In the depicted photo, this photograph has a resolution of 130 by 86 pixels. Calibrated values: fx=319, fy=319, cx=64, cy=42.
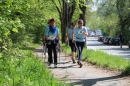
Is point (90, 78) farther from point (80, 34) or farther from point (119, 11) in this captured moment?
point (119, 11)

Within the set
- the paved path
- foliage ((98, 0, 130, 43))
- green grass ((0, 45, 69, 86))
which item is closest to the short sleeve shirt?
the paved path

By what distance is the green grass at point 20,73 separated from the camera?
7289mm

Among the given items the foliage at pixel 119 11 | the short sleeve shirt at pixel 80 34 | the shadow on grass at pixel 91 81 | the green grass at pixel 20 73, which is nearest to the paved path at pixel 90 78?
the shadow on grass at pixel 91 81

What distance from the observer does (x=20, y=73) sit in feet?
28.1

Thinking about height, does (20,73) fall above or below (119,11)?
below

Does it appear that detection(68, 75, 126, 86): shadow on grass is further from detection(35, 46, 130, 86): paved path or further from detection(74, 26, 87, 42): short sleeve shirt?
detection(74, 26, 87, 42): short sleeve shirt

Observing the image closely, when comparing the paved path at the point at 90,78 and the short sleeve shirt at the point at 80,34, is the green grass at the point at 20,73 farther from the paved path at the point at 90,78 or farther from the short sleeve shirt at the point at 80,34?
the short sleeve shirt at the point at 80,34

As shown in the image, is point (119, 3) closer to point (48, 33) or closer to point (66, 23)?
point (66, 23)

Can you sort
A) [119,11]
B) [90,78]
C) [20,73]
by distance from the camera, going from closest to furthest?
[20,73], [90,78], [119,11]

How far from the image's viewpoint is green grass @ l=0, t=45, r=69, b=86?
23.9ft

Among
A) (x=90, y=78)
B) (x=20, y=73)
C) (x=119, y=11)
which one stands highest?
(x=119, y=11)

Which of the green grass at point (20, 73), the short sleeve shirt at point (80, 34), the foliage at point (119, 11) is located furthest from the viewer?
the foliage at point (119, 11)

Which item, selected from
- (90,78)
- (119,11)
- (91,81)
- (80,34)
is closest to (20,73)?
(91,81)

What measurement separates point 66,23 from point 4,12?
2910 centimetres
